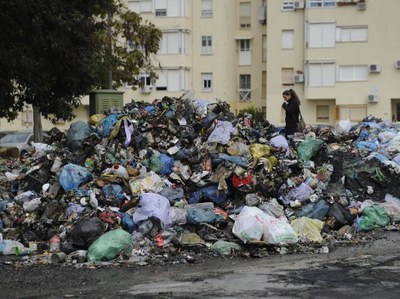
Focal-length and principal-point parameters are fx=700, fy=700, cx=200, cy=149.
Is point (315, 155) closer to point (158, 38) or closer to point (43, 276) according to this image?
point (43, 276)

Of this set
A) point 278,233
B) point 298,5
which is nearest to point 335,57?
point 298,5

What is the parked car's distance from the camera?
1033 inches

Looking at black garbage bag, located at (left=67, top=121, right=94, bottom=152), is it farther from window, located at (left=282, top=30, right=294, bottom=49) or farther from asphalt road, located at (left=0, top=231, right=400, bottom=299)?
window, located at (left=282, top=30, right=294, bottom=49)

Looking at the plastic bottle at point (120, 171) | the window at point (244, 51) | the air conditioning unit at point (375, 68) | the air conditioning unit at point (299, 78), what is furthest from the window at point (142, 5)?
the plastic bottle at point (120, 171)

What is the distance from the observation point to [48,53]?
1115cm

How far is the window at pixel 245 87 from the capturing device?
46.8 m

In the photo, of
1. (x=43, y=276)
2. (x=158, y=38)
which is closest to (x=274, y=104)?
(x=158, y=38)

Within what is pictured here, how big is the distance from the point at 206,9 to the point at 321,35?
25.9ft

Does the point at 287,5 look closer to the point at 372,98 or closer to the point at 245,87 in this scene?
the point at 245,87

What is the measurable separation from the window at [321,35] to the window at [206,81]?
703cm

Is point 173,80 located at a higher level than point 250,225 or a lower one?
higher

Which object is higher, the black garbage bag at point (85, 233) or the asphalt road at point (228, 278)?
the black garbage bag at point (85, 233)

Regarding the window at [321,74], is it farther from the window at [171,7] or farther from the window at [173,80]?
the window at [171,7]

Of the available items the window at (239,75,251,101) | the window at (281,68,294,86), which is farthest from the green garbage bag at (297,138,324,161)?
the window at (239,75,251,101)
